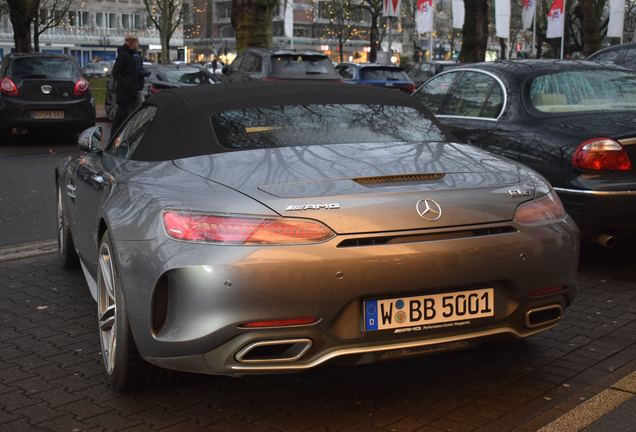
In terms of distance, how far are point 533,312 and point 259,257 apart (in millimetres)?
1247

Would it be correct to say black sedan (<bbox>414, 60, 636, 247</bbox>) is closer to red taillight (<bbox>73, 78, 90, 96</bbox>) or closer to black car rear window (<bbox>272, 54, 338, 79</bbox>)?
red taillight (<bbox>73, 78, 90, 96</bbox>)

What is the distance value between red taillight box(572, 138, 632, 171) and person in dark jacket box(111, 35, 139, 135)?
10329 mm

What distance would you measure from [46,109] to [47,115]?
11cm

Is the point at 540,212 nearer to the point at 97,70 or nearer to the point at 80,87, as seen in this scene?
the point at 80,87

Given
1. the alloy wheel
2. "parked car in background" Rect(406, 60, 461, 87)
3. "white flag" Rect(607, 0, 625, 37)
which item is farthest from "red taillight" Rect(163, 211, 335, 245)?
"white flag" Rect(607, 0, 625, 37)

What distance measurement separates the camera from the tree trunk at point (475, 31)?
3131 centimetres

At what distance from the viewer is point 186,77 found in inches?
963

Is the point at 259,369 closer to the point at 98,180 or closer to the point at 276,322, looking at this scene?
the point at 276,322

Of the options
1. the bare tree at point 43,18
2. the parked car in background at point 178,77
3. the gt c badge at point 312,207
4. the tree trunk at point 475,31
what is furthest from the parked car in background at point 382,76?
the gt c badge at point 312,207

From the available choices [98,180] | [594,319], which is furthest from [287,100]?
[594,319]

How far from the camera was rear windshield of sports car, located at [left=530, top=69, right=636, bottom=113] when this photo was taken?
23.3 ft

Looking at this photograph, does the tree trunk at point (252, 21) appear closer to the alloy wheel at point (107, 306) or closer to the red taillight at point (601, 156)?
the red taillight at point (601, 156)

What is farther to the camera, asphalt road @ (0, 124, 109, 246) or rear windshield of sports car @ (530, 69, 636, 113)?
asphalt road @ (0, 124, 109, 246)

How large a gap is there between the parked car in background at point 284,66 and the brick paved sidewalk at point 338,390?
50.7 ft
